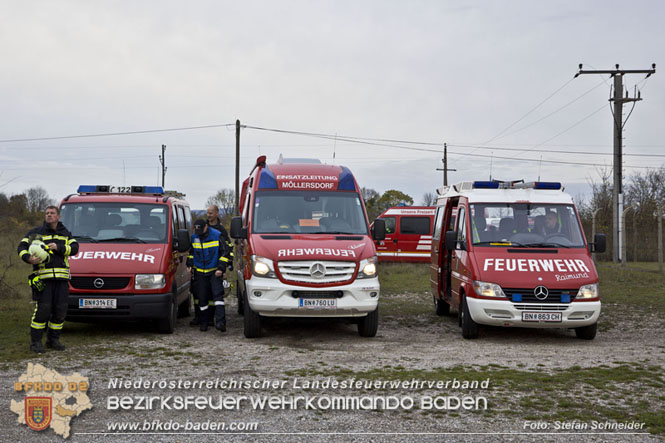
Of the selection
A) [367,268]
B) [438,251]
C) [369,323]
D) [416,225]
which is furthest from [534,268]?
[416,225]

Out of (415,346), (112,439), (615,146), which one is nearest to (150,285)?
(415,346)

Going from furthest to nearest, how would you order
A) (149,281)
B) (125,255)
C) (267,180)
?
(267,180) < (125,255) < (149,281)

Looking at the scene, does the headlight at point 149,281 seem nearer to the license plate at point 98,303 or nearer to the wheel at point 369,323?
the license plate at point 98,303

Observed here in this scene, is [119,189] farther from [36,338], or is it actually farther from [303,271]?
[303,271]

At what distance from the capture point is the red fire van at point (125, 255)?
9547 millimetres

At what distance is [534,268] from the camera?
9.65 metres

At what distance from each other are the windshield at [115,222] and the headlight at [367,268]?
3.36 metres

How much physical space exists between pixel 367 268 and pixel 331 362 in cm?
204

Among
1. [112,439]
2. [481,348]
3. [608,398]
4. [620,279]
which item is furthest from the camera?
[620,279]

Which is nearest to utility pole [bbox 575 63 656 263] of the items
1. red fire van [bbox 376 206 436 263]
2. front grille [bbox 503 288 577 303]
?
red fire van [bbox 376 206 436 263]

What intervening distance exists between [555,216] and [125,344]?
7.05m

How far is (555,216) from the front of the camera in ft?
34.7

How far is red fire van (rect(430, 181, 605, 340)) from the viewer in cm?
946

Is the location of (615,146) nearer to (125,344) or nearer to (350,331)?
(350,331)
